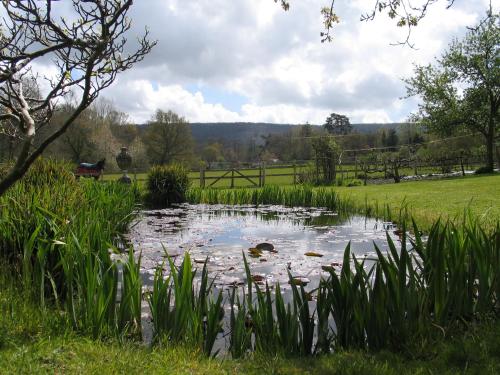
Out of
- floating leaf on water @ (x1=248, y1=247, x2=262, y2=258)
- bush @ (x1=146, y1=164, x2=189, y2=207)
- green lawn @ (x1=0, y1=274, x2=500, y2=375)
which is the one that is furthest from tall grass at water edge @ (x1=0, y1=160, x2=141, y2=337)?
bush @ (x1=146, y1=164, x2=189, y2=207)

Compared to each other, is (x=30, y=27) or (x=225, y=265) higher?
(x=30, y=27)

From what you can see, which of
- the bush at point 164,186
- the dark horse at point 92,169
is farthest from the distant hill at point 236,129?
the bush at point 164,186

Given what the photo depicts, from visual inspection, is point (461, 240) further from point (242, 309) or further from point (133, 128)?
point (133, 128)

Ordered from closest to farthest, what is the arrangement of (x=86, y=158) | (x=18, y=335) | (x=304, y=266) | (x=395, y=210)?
(x=18, y=335)
(x=304, y=266)
(x=395, y=210)
(x=86, y=158)

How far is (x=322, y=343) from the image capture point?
127 inches

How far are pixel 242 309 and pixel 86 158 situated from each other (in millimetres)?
49480

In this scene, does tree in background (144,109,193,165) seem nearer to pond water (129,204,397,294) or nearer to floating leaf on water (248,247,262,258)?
pond water (129,204,397,294)

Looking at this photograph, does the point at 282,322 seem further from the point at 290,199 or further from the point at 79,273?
the point at 290,199

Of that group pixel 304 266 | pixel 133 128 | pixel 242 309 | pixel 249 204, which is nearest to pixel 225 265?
pixel 304 266

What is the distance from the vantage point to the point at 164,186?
53.5 ft

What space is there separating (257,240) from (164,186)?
8.88m

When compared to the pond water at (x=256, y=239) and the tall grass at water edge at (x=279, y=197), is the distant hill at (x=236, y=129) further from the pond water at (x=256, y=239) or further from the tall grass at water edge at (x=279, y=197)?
the pond water at (x=256, y=239)

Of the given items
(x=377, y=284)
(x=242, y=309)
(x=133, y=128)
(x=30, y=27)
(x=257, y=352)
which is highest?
(x=133, y=128)

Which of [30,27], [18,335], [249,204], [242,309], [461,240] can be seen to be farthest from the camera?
[249,204]
